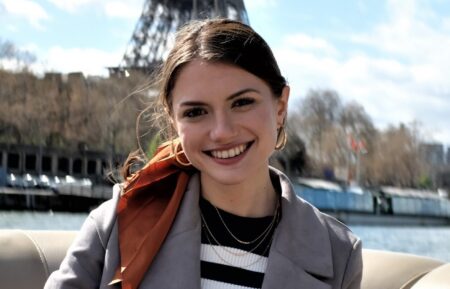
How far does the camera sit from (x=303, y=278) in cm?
151

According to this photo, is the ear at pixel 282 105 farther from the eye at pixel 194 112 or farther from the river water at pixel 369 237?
the river water at pixel 369 237

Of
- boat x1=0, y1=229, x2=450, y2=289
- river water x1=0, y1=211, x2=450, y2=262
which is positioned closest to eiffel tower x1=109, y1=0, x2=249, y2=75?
river water x1=0, y1=211, x2=450, y2=262

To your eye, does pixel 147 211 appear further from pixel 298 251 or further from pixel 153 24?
pixel 153 24

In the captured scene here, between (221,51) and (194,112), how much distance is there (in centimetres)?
11

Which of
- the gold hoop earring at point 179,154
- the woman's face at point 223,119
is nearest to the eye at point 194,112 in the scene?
the woman's face at point 223,119

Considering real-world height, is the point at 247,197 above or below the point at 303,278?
above

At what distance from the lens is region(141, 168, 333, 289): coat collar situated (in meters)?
1.46

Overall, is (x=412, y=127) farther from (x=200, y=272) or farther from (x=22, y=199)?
→ (x=200, y=272)

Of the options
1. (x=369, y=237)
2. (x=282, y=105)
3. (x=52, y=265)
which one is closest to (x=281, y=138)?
(x=282, y=105)

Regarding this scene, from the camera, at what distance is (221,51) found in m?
1.46

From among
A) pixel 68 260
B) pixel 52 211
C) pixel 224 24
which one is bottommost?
pixel 52 211

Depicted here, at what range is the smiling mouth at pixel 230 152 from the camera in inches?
57.5

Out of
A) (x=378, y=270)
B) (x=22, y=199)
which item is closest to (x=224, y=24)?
(x=378, y=270)

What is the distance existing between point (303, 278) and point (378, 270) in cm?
70
